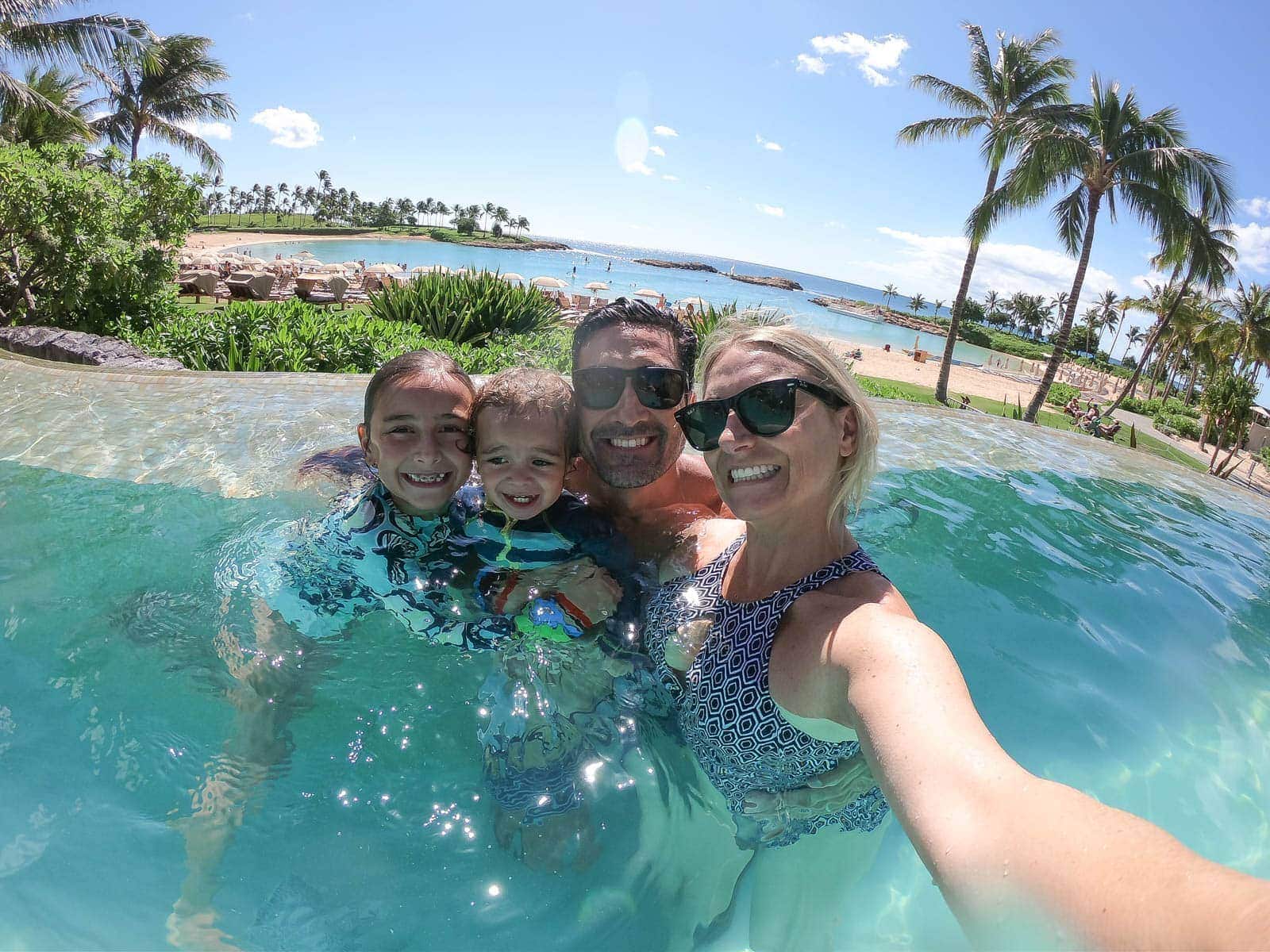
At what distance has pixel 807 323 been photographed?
2.60 meters

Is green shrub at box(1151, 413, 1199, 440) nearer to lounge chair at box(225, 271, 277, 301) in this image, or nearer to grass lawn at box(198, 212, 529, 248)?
lounge chair at box(225, 271, 277, 301)

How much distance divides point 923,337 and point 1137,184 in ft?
204

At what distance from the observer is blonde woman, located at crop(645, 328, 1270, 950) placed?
3.12 feet

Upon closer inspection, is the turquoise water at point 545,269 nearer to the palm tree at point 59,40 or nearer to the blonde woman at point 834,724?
the palm tree at point 59,40

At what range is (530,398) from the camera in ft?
8.99

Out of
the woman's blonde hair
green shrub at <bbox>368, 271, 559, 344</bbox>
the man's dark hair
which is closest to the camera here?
the woman's blonde hair

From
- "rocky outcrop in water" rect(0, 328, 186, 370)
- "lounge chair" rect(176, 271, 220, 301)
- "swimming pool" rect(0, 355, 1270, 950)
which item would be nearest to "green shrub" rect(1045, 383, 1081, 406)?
"swimming pool" rect(0, 355, 1270, 950)

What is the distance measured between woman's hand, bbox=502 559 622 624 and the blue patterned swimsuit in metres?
0.39

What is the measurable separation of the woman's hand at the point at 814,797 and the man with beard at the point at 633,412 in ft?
4.00

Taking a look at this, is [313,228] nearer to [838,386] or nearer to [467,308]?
[467,308]

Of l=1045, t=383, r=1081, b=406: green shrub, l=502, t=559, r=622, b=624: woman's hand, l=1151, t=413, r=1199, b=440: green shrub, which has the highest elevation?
l=502, t=559, r=622, b=624: woman's hand

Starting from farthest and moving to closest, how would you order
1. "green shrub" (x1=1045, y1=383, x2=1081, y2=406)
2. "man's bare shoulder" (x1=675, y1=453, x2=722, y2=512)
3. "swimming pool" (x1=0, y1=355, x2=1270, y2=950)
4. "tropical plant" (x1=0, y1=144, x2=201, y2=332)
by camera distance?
"green shrub" (x1=1045, y1=383, x2=1081, y2=406), "tropical plant" (x1=0, y1=144, x2=201, y2=332), "man's bare shoulder" (x1=675, y1=453, x2=722, y2=512), "swimming pool" (x1=0, y1=355, x2=1270, y2=950)

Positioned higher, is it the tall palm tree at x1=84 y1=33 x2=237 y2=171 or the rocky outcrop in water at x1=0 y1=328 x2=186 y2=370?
the tall palm tree at x1=84 y1=33 x2=237 y2=171

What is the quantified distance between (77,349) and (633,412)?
878cm
